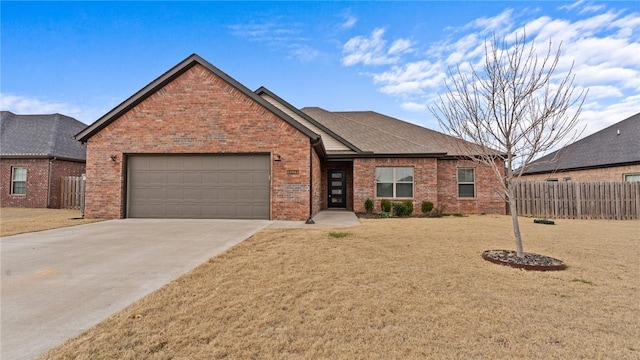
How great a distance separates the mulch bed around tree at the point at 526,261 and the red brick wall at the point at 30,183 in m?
21.9

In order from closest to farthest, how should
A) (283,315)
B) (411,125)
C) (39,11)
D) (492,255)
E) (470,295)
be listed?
(283,315) → (470,295) → (492,255) → (39,11) → (411,125)

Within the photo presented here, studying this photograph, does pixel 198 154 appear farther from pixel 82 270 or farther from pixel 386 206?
pixel 386 206

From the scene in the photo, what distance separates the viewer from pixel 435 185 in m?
13.7

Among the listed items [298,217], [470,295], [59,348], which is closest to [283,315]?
[59,348]

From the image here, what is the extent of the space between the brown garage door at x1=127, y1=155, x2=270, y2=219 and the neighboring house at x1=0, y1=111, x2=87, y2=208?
827 cm

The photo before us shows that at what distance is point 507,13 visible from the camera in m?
8.39

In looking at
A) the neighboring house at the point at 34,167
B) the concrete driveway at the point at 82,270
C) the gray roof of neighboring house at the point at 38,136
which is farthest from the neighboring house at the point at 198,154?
the gray roof of neighboring house at the point at 38,136

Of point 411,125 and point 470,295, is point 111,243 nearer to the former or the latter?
point 470,295

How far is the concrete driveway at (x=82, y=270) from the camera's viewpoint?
2.88 m

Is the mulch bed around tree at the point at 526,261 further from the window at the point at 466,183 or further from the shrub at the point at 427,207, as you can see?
the window at the point at 466,183

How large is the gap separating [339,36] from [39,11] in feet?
47.6

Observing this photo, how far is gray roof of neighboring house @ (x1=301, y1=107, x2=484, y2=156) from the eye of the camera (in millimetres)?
14109

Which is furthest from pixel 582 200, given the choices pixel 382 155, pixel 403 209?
pixel 382 155

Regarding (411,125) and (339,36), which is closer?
(339,36)
